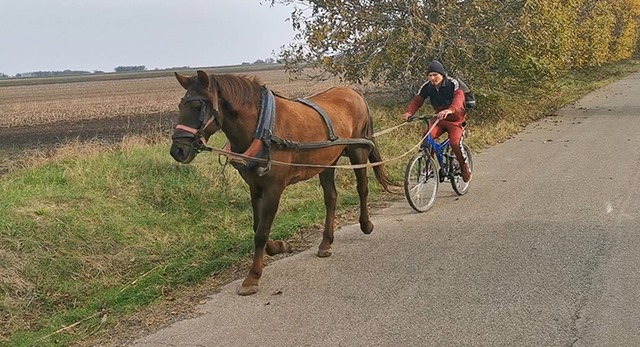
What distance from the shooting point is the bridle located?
4586 mm

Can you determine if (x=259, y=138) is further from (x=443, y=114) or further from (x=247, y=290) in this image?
(x=443, y=114)

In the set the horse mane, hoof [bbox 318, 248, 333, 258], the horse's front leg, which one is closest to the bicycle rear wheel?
hoof [bbox 318, 248, 333, 258]

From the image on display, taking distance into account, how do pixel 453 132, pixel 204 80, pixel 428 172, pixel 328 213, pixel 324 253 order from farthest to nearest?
pixel 453 132 < pixel 428 172 < pixel 328 213 < pixel 324 253 < pixel 204 80

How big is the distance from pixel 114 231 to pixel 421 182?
3785 mm

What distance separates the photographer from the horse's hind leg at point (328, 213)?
5918 mm

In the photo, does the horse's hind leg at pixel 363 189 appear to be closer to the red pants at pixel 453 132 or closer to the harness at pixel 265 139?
the harness at pixel 265 139

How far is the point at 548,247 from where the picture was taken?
5777mm

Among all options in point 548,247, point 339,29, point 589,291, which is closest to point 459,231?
point 548,247

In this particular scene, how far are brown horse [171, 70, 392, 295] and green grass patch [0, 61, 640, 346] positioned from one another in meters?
0.84

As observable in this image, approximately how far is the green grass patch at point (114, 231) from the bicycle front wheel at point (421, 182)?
36 centimetres

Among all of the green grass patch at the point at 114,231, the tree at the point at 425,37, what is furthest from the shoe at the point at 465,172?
the tree at the point at 425,37

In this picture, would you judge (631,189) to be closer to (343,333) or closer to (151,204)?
(343,333)

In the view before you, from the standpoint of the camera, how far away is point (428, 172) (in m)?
7.75

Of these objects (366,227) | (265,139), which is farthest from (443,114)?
(265,139)
